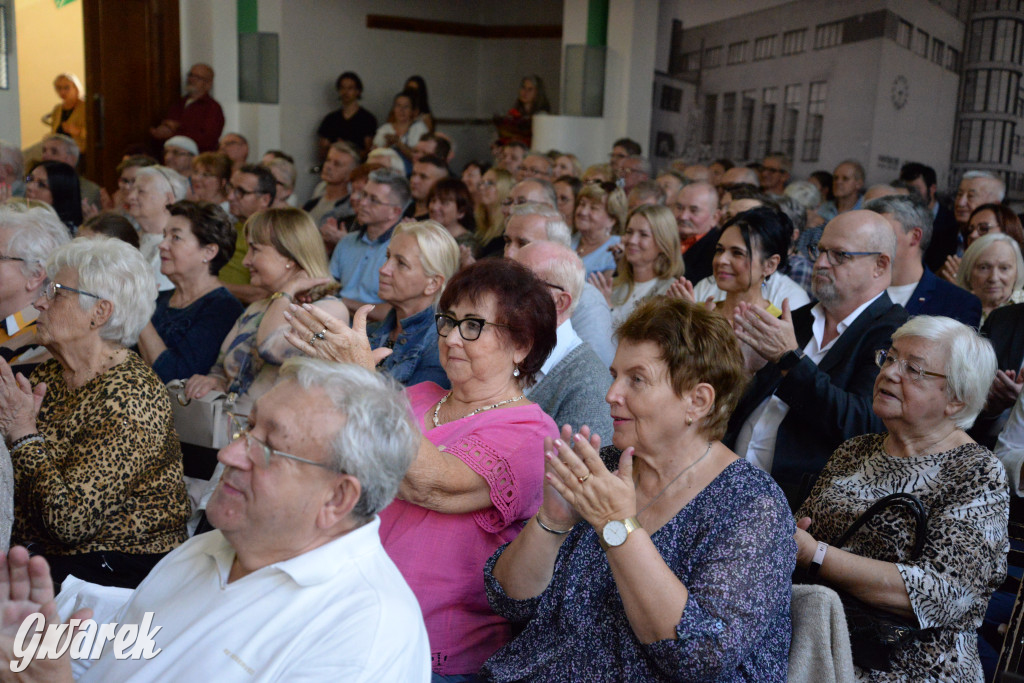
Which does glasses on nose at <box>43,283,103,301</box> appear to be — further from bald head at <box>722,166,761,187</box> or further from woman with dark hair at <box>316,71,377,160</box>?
woman with dark hair at <box>316,71,377,160</box>

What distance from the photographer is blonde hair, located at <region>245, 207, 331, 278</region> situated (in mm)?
3699

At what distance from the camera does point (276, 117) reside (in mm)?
10180

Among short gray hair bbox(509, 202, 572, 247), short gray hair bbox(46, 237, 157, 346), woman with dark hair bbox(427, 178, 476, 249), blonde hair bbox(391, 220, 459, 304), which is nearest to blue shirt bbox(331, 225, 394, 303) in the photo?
woman with dark hair bbox(427, 178, 476, 249)

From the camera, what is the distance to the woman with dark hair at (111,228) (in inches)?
157

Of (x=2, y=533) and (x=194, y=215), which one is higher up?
(x=194, y=215)

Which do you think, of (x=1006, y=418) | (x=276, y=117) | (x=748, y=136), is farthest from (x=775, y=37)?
(x=1006, y=418)

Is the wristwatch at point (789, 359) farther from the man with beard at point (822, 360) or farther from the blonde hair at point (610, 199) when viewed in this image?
the blonde hair at point (610, 199)

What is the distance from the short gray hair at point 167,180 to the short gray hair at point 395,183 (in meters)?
1.08

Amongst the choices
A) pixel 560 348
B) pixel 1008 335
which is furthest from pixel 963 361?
Result: pixel 1008 335

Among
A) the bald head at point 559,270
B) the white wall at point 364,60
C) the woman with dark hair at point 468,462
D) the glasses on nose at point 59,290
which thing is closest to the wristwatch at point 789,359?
the bald head at point 559,270

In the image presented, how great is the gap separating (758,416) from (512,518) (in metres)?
1.24

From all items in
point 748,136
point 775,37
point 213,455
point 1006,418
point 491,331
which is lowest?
point 213,455

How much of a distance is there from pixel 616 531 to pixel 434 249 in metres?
1.84

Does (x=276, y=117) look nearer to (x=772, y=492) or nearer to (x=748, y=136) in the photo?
(x=748, y=136)
